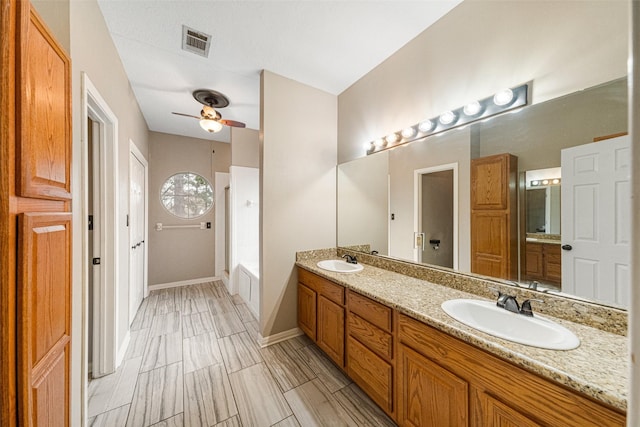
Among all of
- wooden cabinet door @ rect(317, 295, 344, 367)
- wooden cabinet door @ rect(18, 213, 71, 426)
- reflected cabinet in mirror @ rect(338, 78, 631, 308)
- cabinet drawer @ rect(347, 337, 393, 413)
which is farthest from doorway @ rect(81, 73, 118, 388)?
reflected cabinet in mirror @ rect(338, 78, 631, 308)

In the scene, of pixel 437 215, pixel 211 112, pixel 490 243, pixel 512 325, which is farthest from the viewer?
pixel 211 112

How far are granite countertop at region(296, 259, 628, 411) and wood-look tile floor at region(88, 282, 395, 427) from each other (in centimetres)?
82

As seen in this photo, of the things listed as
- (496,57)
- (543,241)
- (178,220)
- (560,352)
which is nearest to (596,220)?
(543,241)

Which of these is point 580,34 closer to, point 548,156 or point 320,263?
point 548,156

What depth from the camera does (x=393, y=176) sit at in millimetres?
2129

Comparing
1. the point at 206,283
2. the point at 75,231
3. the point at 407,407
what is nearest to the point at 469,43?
the point at 407,407

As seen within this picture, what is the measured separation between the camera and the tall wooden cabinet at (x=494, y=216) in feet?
4.50

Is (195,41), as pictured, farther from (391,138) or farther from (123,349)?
(123,349)

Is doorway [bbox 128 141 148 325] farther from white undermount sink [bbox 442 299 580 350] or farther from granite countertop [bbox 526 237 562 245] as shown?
granite countertop [bbox 526 237 562 245]

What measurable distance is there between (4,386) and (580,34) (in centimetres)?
260

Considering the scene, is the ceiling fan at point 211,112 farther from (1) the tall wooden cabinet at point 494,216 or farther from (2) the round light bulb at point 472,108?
(1) the tall wooden cabinet at point 494,216

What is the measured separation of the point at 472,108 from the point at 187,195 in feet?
13.8

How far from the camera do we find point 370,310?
1.53m

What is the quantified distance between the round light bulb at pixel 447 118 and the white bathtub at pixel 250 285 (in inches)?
90.9
